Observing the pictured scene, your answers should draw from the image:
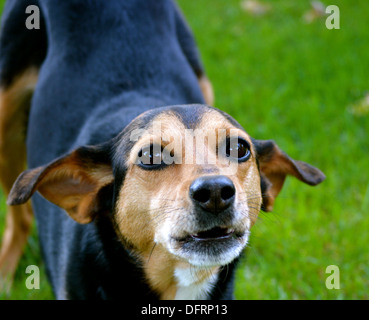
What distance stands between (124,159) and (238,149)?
0.66m

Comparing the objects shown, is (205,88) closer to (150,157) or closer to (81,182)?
(81,182)

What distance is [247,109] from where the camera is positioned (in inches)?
274

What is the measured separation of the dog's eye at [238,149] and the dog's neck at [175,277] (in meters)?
0.66

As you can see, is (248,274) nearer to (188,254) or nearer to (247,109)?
(188,254)

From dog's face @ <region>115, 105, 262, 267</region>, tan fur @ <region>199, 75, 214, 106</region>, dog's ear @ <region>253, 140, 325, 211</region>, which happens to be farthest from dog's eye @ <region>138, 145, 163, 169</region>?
tan fur @ <region>199, 75, 214, 106</region>

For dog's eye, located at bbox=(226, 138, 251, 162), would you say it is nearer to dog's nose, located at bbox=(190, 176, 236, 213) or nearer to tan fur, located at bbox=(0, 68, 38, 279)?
dog's nose, located at bbox=(190, 176, 236, 213)

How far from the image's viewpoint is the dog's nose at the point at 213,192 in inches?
111

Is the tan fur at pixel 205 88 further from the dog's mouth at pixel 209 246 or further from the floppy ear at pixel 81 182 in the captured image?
the dog's mouth at pixel 209 246

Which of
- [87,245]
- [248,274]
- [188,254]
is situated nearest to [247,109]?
[248,274]

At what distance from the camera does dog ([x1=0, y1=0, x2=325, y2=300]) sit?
10.0ft

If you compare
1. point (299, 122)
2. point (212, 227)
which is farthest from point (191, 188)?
point (299, 122)

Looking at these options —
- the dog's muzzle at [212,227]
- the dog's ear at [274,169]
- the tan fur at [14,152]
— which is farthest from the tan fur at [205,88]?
the dog's muzzle at [212,227]

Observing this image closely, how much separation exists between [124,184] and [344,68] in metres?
4.85

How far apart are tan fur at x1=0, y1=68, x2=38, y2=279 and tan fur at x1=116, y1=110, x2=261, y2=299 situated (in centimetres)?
186
